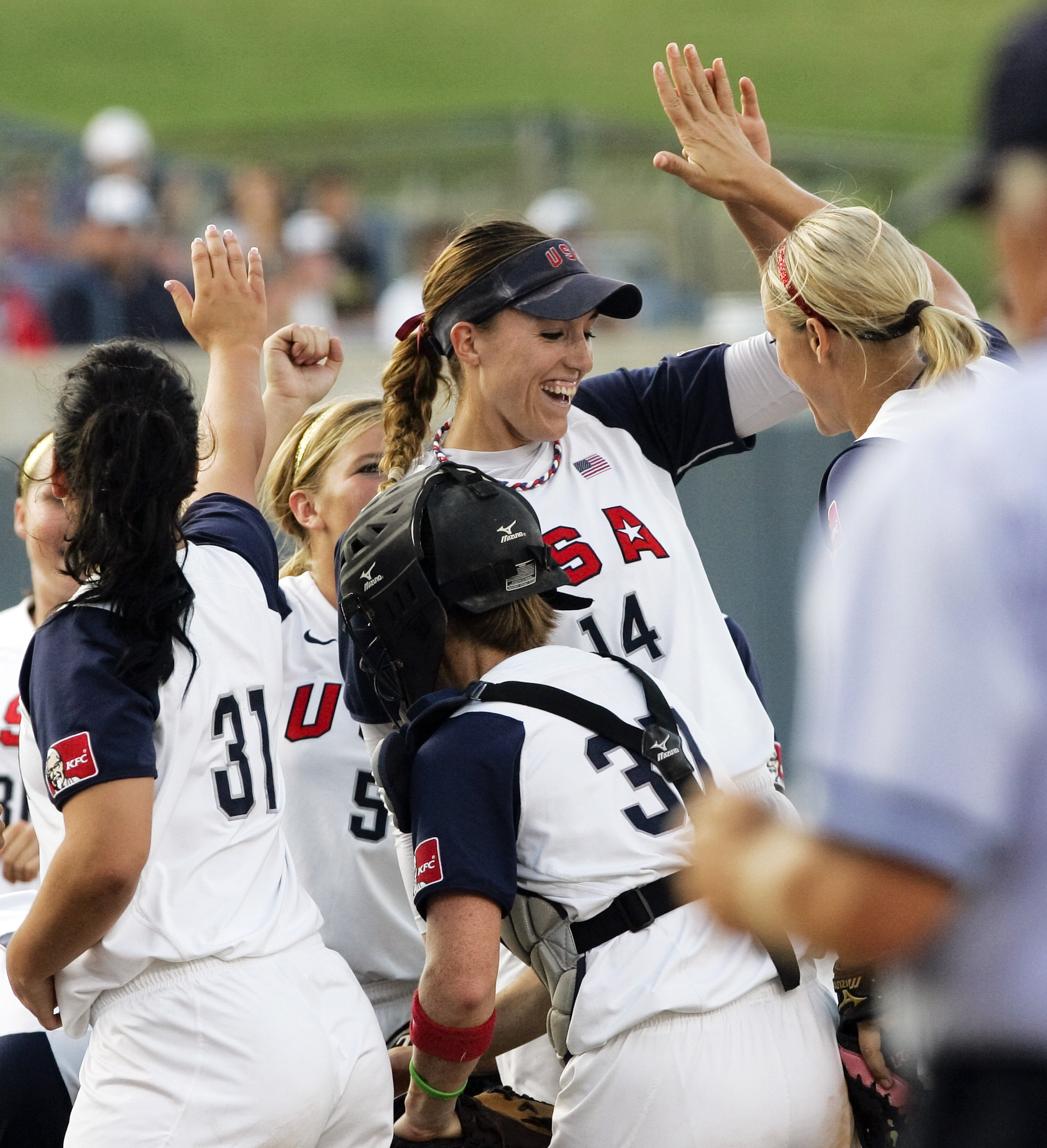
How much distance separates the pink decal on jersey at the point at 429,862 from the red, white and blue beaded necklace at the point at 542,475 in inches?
36.8

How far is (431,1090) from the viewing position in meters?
2.08

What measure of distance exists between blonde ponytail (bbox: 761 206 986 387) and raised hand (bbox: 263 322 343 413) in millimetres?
1004

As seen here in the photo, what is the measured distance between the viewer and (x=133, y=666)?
206 centimetres

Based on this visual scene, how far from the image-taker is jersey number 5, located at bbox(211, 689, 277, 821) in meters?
2.17

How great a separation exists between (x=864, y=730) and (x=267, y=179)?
9.73 meters

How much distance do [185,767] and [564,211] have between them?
745 centimetres

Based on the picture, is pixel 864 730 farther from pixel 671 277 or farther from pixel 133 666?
pixel 671 277

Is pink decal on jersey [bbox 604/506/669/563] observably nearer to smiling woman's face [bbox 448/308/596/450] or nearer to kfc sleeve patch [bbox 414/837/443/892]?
smiling woman's face [bbox 448/308/596/450]

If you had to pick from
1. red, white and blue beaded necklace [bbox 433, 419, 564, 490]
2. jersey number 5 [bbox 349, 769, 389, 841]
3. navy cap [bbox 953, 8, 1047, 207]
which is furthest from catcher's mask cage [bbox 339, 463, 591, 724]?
navy cap [bbox 953, 8, 1047, 207]

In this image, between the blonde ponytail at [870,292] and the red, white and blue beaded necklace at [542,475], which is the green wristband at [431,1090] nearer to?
the red, white and blue beaded necklace at [542,475]

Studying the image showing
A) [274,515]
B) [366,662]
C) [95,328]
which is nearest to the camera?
[366,662]

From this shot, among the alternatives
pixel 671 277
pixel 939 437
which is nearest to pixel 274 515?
pixel 939 437

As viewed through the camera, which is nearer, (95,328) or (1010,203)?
(1010,203)

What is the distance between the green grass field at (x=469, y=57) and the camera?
20.8 metres
